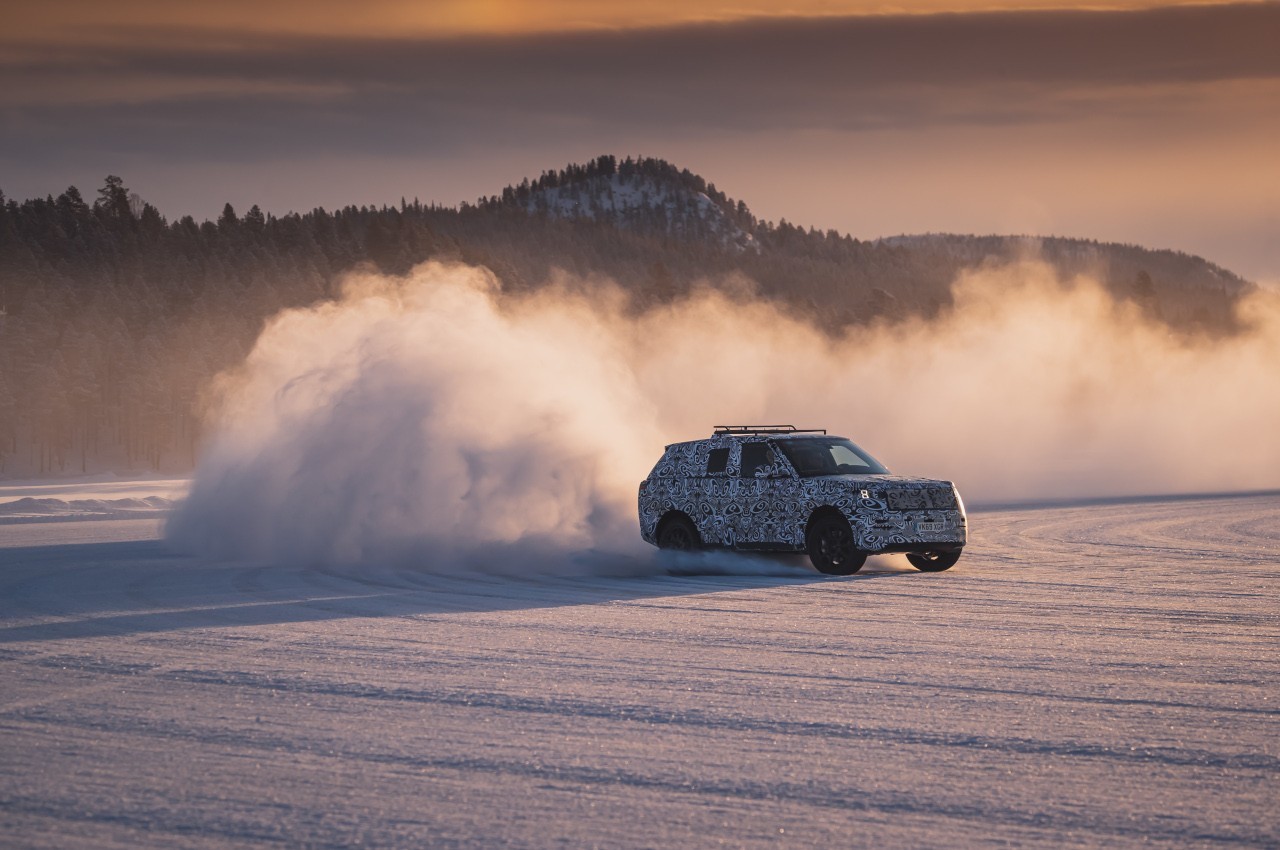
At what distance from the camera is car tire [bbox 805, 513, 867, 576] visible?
19.0 meters

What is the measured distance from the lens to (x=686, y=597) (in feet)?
55.7

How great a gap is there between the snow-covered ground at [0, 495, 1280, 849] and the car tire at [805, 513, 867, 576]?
1.00 m

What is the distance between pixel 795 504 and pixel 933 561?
2133 mm

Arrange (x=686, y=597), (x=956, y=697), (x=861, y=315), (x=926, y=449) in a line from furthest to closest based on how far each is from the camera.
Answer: (x=861, y=315)
(x=926, y=449)
(x=686, y=597)
(x=956, y=697)

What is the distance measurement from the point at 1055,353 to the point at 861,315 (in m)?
50.9

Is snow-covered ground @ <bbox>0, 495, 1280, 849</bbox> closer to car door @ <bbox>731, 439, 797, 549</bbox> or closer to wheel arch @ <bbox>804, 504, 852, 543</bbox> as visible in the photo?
wheel arch @ <bbox>804, 504, 852, 543</bbox>

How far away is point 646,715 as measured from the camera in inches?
375

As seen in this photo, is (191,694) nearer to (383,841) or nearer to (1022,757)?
(383,841)

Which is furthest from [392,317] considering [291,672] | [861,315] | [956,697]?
[861,315]

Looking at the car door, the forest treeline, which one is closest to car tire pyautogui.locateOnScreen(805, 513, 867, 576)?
the car door

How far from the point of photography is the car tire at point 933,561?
778 inches

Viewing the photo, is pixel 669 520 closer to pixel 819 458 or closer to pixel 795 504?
pixel 795 504

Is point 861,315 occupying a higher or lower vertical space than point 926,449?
higher

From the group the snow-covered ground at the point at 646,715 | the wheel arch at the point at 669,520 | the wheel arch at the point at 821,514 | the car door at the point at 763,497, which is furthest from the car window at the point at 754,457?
the snow-covered ground at the point at 646,715
